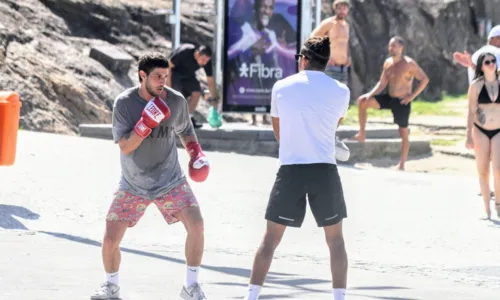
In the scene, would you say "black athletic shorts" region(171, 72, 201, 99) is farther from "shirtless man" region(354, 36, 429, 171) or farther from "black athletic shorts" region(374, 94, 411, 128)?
"black athletic shorts" region(374, 94, 411, 128)

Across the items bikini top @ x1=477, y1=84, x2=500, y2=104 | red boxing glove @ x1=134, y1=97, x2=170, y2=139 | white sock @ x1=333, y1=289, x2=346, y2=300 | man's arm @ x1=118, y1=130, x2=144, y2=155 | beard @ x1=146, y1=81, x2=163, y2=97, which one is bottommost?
white sock @ x1=333, y1=289, x2=346, y2=300

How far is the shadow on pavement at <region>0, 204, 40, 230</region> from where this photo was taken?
10.3m

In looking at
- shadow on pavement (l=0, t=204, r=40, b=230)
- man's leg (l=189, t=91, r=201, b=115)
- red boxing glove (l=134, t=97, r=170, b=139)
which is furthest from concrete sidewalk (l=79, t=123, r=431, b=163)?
red boxing glove (l=134, t=97, r=170, b=139)

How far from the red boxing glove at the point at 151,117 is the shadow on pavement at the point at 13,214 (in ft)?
11.4

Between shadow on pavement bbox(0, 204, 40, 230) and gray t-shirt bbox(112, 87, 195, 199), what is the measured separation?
3146 millimetres

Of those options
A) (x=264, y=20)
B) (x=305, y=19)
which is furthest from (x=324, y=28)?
(x=264, y=20)

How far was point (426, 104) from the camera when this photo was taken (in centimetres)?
2606

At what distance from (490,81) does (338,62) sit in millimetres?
5082

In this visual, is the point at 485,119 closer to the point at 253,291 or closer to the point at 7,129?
the point at 7,129

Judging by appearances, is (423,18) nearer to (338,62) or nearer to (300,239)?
(338,62)

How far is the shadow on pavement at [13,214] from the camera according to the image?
10.3m

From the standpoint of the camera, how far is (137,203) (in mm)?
7406

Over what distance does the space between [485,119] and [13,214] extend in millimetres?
4406

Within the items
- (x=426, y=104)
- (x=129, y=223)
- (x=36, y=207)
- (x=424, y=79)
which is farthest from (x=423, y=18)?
(x=129, y=223)
